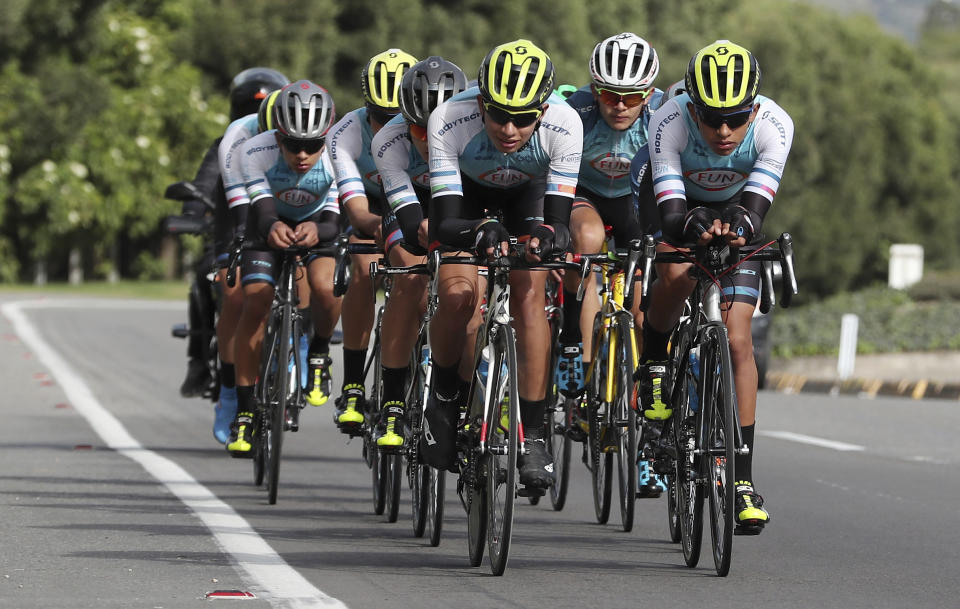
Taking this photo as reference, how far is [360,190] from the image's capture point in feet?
33.3

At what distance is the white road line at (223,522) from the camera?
684 centimetres

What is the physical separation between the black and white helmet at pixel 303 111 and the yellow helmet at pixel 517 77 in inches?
127

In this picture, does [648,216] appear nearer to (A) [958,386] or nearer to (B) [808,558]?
(B) [808,558]

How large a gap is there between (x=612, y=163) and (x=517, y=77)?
2619 mm

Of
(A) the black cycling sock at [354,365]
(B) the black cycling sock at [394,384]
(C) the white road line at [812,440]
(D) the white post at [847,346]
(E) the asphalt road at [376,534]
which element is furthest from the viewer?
(D) the white post at [847,346]

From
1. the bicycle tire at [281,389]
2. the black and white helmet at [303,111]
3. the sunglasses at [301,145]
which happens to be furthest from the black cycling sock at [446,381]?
the sunglasses at [301,145]

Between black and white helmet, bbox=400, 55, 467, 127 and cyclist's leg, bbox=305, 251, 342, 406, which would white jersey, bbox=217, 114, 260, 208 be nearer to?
cyclist's leg, bbox=305, 251, 342, 406

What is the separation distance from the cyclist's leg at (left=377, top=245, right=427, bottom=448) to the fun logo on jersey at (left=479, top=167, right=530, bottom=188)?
1098 mm

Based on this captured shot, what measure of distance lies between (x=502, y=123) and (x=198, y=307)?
6.68 metres

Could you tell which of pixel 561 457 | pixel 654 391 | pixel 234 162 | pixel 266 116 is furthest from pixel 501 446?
pixel 266 116

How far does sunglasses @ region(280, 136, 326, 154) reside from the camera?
1093 cm

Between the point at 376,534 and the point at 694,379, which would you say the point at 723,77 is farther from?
the point at 376,534

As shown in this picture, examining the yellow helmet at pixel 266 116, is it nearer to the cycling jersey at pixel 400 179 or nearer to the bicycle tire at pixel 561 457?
the cycling jersey at pixel 400 179

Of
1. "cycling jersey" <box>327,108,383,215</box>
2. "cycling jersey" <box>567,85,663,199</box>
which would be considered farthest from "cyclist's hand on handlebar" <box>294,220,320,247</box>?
"cycling jersey" <box>567,85,663,199</box>
